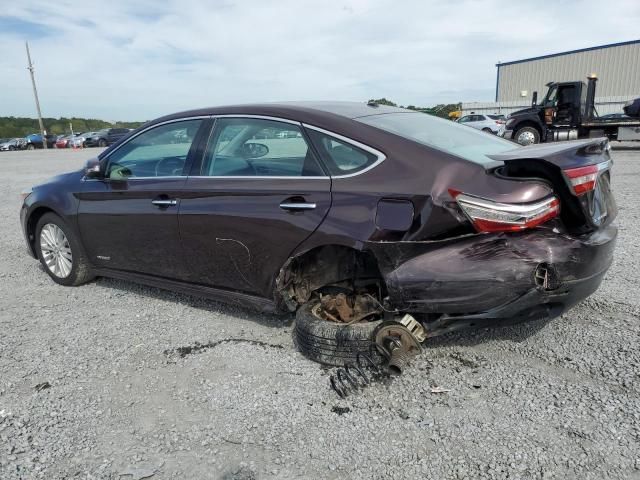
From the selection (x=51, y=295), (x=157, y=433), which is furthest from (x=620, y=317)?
(x=51, y=295)

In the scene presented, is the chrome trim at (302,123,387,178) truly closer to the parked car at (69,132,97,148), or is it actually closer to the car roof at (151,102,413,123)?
the car roof at (151,102,413,123)

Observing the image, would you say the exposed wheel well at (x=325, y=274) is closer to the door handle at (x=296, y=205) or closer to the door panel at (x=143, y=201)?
the door handle at (x=296, y=205)

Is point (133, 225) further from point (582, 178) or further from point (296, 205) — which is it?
point (582, 178)

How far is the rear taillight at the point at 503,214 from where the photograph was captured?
2.58 meters

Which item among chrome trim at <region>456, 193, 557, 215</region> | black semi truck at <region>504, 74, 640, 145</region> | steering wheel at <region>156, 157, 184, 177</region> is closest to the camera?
chrome trim at <region>456, 193, 557, 215</region>

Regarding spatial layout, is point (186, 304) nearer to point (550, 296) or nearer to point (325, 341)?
point (325, 341)

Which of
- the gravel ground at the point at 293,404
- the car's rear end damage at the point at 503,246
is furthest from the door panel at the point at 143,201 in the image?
the car's rear end damage at the point at 503,246

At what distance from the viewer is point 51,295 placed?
464 cm

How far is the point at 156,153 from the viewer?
411 cm

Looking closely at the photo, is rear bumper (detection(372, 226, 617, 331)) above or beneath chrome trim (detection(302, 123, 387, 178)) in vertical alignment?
beneath

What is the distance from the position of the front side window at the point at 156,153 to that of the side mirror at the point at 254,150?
486 mm

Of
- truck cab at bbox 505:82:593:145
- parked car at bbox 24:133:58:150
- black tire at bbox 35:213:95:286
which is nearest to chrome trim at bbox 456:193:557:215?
black tire at bbox 35:213:95:286

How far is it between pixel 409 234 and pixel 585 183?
0.94 meters

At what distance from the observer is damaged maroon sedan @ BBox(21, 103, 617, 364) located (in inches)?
104
